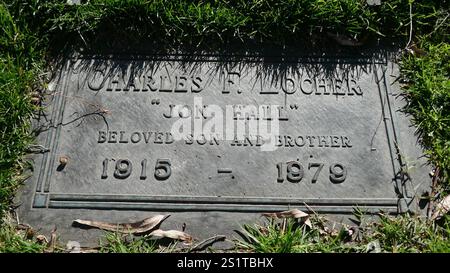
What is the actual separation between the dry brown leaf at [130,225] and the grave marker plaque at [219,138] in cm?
6

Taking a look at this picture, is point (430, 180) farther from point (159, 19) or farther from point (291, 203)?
point (159, 19)

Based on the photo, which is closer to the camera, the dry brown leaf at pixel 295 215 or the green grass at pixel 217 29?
the dry brown leaf at pixel 295 215

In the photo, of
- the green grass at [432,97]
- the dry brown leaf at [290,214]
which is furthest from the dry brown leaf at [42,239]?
the green grass at [432,97]

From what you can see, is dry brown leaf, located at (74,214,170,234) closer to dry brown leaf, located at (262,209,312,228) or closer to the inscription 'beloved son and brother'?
the inscription 'beloved son and brother'

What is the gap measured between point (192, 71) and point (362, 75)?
115cm

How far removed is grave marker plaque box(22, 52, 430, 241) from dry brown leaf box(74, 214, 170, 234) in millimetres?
59

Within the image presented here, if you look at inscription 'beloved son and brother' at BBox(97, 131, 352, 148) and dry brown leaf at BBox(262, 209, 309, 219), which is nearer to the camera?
dry brown leaf at BBox(262, 209, 309, 219)

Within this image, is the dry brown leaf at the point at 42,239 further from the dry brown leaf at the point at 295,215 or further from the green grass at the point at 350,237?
the dry brown leaf at the point at 295,215

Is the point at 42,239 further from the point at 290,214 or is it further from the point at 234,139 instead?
the point at 290,214

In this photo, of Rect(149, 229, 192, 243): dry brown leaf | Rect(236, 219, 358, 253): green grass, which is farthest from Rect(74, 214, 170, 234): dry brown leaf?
Rect(236, 219, 358, 253): green grass

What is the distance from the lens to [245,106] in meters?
2.97

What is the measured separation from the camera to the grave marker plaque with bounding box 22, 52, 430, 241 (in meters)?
2.74

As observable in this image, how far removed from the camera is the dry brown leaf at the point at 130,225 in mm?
2666
